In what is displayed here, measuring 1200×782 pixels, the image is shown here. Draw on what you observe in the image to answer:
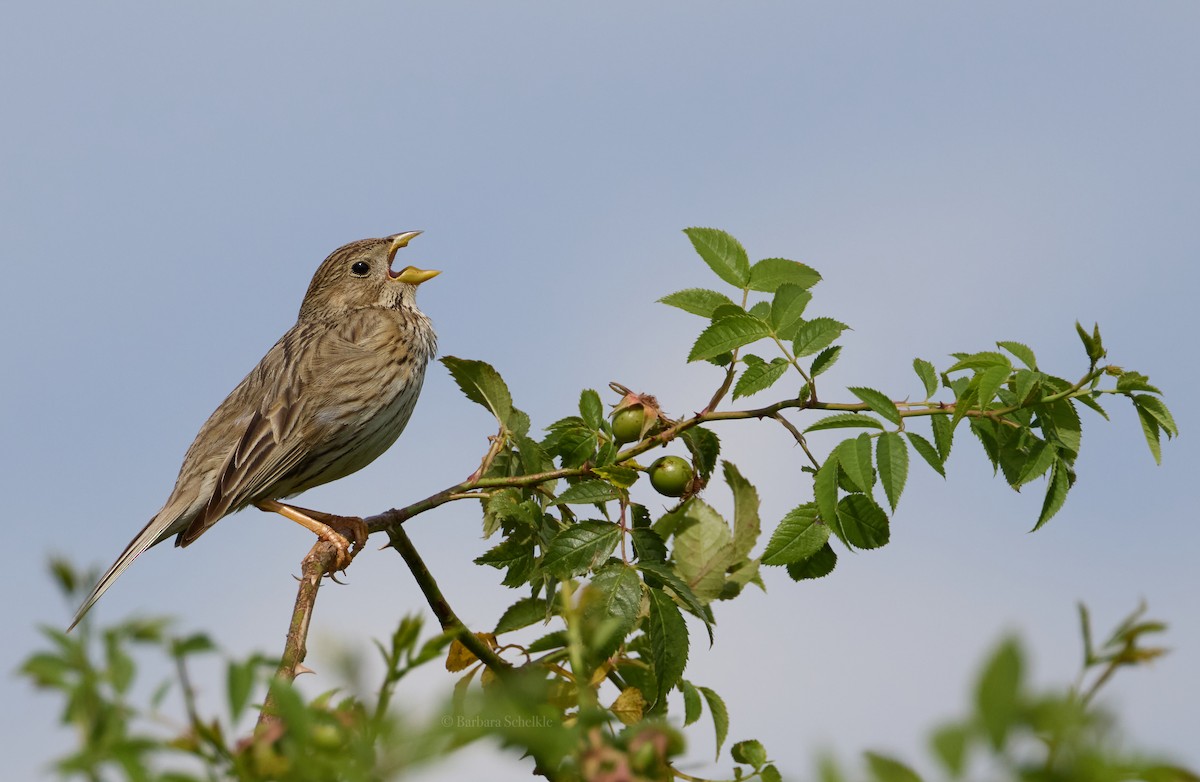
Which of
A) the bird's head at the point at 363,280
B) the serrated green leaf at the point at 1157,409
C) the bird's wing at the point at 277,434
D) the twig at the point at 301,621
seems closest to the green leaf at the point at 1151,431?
the serrated green leaf at the point at 1157,409

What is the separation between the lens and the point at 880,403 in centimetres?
359

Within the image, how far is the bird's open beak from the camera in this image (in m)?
9.09

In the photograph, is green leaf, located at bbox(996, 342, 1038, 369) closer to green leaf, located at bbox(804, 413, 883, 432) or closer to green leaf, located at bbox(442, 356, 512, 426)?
green leaf, located at bbox(804, 413, 883, 432)

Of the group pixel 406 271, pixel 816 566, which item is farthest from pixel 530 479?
pixel 406 271

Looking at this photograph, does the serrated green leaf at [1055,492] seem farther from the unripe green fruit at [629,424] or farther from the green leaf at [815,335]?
the unripe green fruit at [629,424]

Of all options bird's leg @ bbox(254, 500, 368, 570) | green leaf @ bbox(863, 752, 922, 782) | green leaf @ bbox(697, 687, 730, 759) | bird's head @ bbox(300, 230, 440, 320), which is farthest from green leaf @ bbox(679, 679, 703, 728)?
bird's head @ bbox(300, 230, 440, 320)

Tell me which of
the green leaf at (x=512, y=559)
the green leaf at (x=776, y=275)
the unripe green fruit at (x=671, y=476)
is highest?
the green leaf at (x=776, y=275)

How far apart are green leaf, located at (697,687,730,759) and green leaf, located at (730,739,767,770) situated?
16.2 inches

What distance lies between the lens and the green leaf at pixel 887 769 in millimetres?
945

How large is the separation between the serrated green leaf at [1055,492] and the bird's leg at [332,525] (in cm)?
270

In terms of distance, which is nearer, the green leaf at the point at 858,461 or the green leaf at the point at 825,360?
the green leaf at the point at 858,461

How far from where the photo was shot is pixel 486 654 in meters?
3.18

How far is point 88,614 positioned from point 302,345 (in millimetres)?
7244

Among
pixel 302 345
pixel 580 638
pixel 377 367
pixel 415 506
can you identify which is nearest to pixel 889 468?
pixel 415 506
